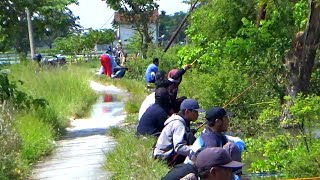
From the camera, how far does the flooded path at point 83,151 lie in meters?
11.8

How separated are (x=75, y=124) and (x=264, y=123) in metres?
4.67

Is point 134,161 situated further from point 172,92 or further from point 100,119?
point 100,119

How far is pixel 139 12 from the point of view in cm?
3831

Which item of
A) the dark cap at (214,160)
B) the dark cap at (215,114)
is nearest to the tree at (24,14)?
the dark cap at (215,114)

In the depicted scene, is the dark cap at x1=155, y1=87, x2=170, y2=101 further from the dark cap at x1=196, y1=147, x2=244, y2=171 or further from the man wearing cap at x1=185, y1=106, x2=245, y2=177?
the dark cap at x1=196, y1=147, x2=244, y2=171

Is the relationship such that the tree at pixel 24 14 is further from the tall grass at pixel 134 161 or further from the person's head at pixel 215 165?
the person's head at pixel 215 165

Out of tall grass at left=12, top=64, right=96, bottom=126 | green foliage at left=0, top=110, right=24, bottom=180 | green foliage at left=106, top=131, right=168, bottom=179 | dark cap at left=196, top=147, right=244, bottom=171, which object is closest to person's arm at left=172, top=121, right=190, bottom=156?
green foliage at left=106, top=131, right=168, bottom=179

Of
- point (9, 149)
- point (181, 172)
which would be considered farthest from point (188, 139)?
point (181, 172)

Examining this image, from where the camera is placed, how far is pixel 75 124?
18.4m

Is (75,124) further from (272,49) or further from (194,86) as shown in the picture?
(272,49)

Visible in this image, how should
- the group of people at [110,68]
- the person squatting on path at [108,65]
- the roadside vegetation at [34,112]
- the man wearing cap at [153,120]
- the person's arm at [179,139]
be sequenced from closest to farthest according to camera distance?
the person's arm at [179,139] → the man wearing cap at [153,120] → the roadside vegetation at [34,112] → the group of people at [110,68] → the person squatting on path at [108,65]

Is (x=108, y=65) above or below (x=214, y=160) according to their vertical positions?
below

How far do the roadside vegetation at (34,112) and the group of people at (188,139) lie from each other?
1953 mm

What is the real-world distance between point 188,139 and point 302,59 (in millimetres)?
8240
